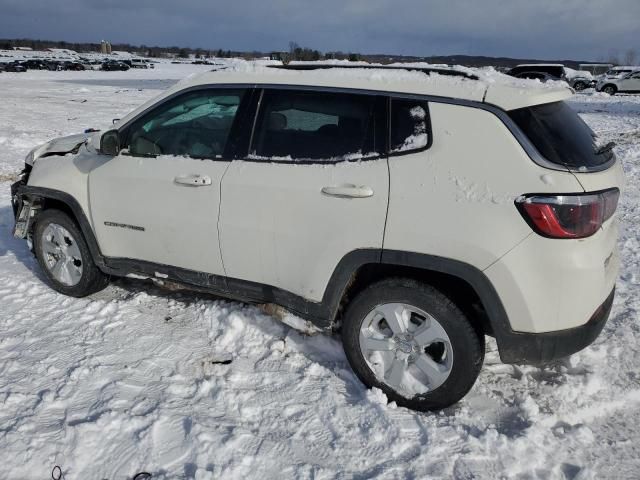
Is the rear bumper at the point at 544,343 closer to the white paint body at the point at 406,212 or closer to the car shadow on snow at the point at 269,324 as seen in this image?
the white paint body at the point at 406,212

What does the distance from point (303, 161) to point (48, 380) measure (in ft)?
6.93

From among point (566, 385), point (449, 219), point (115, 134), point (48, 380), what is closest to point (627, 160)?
point (566, 385)

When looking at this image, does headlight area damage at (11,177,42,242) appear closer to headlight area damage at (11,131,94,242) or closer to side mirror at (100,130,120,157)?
headlight area damage at (11,131,94,242)

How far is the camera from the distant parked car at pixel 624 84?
29391 mm

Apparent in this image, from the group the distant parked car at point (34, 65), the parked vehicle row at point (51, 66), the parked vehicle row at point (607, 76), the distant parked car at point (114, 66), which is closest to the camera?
the parked vehicle row at point (607, 76)

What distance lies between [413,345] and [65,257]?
3069mm

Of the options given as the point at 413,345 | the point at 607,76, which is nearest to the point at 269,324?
the point at 413,345

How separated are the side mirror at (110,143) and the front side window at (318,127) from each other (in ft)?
3.88

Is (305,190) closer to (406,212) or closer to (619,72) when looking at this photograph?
(406,212)

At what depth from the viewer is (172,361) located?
3613 millimetres

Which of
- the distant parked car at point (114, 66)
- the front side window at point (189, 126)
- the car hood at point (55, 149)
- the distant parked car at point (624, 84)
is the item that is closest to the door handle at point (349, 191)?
the front side window at point (189, 126)

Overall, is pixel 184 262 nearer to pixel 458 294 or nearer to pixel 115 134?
pixel 115 134

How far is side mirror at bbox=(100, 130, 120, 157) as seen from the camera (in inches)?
153

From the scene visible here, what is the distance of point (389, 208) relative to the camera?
291cm
